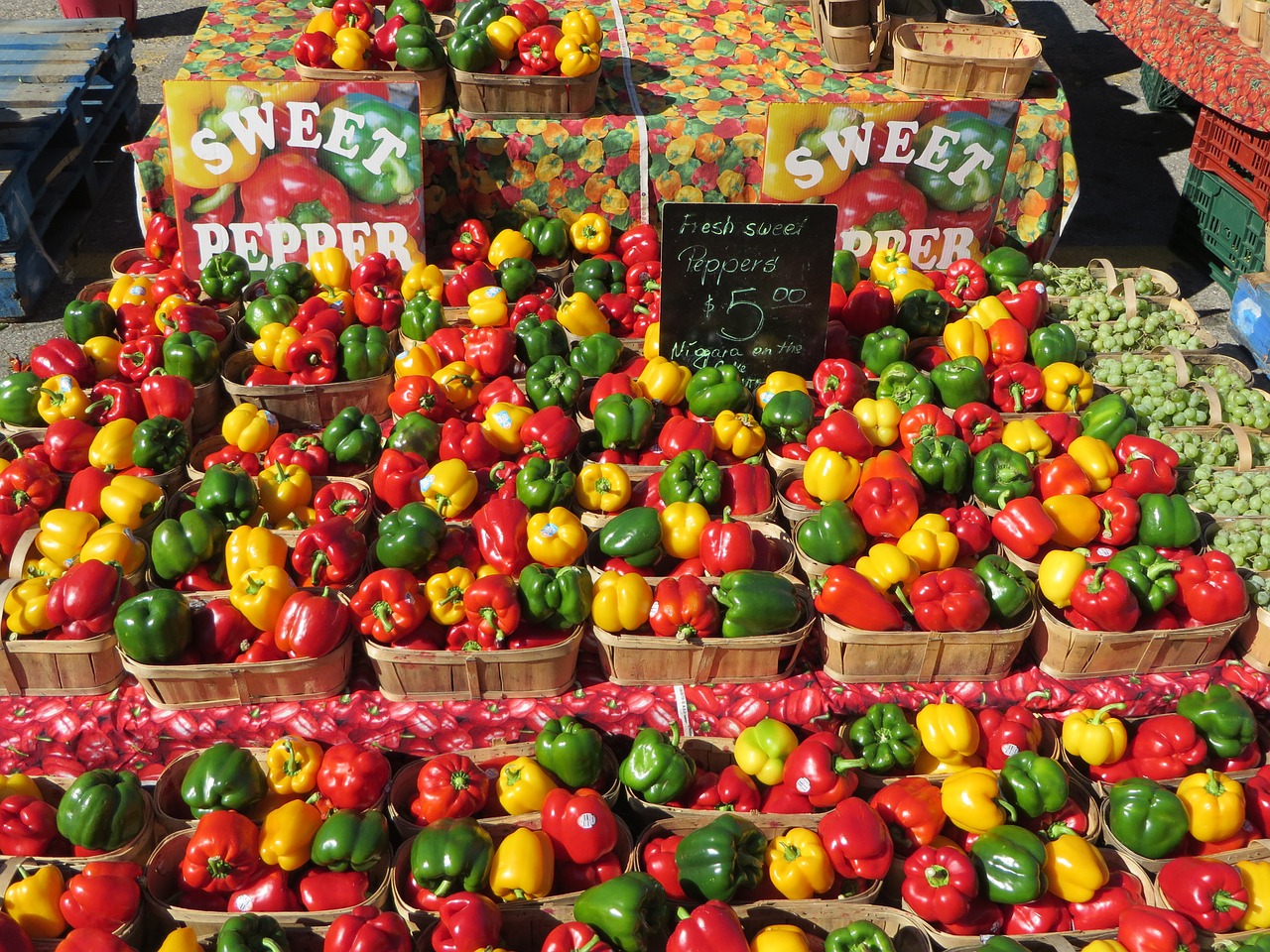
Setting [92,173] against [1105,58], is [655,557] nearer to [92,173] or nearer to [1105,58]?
[92,173]

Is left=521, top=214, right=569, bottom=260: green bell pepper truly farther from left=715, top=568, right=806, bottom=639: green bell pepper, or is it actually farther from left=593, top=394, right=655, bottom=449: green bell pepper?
left=715, top=568, right=806, bottom=639: green bell pepper

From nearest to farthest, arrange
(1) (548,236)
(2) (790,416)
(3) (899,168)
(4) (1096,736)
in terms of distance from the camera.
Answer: (4) (1096,736) → (2) (790,416) → (3) (899,168) → (1) (548,236)

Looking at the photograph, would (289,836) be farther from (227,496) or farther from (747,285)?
(747,285)

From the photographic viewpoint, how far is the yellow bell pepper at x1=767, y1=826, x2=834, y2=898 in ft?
10.7

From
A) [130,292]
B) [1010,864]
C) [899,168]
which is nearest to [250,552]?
[130,292]

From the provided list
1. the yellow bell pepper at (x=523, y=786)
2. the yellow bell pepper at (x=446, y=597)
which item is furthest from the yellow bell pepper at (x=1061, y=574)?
the yellow bell pepper at (x=446, y=597)

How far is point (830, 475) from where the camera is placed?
4.05 meters

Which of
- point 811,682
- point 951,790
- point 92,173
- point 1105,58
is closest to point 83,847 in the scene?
point 811,682

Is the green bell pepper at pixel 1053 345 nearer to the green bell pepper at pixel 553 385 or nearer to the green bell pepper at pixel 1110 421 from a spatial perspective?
the green bell pepper at pixel 1110 421

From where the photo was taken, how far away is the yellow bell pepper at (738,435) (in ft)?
14.3

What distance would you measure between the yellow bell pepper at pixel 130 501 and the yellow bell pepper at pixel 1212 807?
3738mm

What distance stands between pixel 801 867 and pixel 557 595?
1.15 metres

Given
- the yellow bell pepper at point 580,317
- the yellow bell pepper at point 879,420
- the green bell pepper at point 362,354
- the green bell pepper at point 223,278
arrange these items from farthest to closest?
1. the green bell pepper at point 223,278
2. the yellow bell pepper at point 580,317
3. the green bell pepper at point 362,354
4. the yellow bell pepper at point 879,420

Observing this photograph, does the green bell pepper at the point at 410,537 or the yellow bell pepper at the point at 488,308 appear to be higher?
the yellow bell pepper at the point at 488,308
